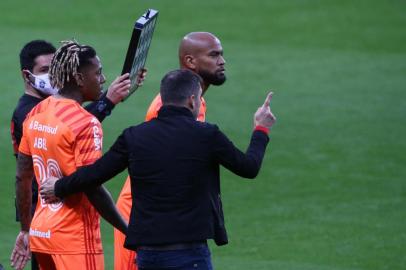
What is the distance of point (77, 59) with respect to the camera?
7145 millimetres

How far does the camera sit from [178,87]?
6.73m

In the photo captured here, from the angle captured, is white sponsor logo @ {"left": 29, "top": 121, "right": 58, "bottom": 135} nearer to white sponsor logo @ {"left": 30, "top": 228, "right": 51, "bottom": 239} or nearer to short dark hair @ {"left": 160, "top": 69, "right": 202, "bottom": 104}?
white sponsor logo @ {"left": 30, "top": 228, "right": 51, "bottom": 239}

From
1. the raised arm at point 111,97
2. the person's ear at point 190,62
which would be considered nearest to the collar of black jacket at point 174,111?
the raised arm at point 111,97

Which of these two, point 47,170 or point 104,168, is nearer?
point 104,168

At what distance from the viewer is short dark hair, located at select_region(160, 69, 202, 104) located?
6719mm

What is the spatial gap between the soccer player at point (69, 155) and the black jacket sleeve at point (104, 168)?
151 millimetres

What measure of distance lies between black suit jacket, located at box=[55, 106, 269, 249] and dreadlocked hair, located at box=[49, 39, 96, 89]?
2.29 feet

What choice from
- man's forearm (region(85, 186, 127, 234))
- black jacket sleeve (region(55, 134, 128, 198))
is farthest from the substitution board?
man's forearm (region(85, 186, 127, 234))

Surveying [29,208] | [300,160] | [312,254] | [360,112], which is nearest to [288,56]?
[360,112]

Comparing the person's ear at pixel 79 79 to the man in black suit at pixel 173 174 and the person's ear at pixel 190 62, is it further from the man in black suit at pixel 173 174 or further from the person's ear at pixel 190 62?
the person's ear at pixel 190 62

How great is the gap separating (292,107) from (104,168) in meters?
13.4

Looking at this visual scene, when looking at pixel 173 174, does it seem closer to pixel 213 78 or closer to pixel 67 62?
pixel 67 62

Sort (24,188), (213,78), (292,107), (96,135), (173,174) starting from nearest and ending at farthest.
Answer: (173,174)
(96,135)
(24,188)
(213,78)
(292,107)

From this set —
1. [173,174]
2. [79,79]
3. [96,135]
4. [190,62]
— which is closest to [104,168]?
[96,135]
